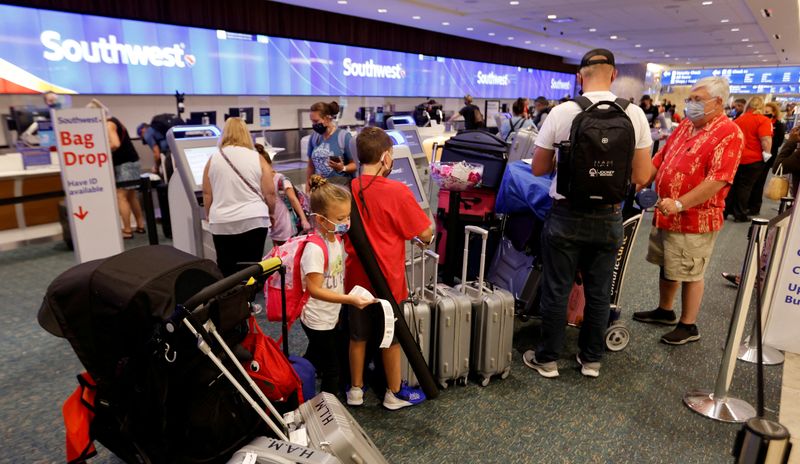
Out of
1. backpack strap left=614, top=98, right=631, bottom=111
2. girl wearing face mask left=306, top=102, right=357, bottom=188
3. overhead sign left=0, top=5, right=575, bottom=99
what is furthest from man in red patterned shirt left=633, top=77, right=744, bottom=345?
overhead sign left=0, top=5, right=575, bottom=99

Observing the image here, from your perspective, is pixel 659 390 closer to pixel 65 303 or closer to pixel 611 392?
pixel 611 392

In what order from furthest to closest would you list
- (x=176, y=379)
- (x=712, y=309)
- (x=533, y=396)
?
1. (x=712, y=309)
2. (x=533, y=396)
3. (x=176, y=379)

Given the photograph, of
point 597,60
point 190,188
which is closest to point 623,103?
point 597,60

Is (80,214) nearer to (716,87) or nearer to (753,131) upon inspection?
(716,87)

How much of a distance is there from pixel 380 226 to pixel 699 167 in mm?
1896

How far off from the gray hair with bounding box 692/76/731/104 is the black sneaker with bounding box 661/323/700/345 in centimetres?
145

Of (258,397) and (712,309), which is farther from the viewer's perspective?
(712,309)

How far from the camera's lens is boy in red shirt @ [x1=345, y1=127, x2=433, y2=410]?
2314mm

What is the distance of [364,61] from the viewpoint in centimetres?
1257

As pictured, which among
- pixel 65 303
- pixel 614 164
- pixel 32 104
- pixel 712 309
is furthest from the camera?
pixel 32 104

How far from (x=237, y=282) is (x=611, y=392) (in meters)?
2.16

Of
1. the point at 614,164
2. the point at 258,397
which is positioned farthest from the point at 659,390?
the point at 258,397

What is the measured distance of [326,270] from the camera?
2158mm

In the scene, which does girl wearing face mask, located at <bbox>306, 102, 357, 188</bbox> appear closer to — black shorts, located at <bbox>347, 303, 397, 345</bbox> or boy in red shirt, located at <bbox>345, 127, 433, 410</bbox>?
boy in red shirt, located at <bbox>345, 127, 433, 410</bbox>
